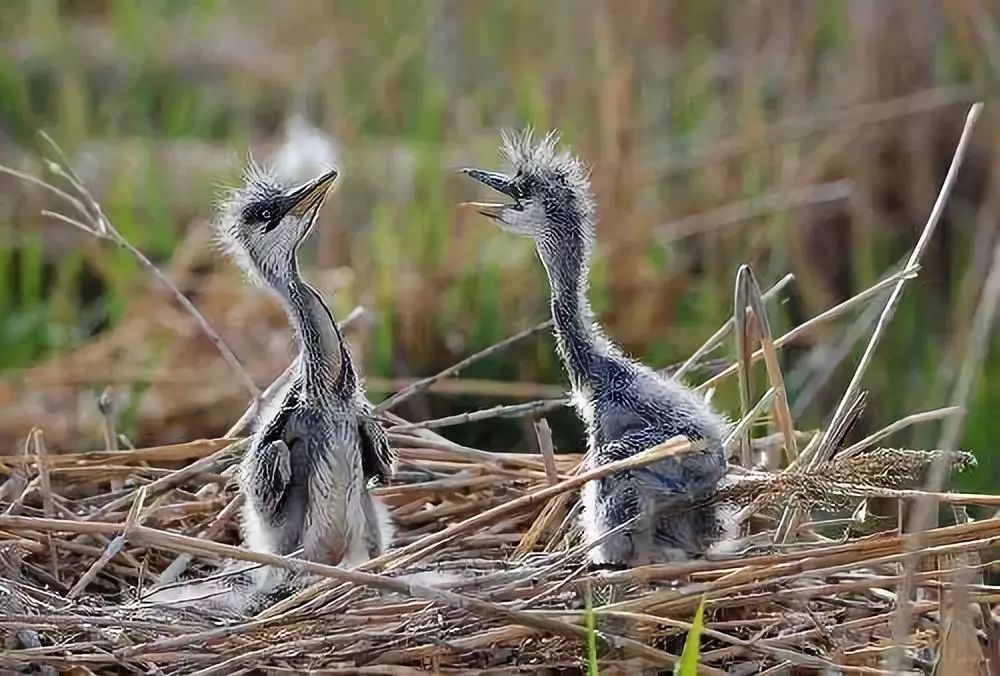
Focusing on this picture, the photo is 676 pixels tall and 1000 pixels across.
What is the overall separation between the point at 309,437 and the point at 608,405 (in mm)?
445

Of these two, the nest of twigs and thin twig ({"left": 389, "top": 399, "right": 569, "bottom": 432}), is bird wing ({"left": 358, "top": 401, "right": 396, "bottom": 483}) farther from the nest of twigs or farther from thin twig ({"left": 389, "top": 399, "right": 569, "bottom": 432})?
thin twig ({"left": 389, "top": 399, "right": 569, "bottom": 432})

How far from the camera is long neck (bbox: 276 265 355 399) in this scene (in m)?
2.24

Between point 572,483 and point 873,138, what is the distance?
2.90 meters

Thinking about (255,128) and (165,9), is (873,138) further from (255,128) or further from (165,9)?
(165,9)

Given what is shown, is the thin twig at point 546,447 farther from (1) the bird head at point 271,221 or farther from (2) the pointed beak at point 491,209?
(1) the bird head at point 271,221

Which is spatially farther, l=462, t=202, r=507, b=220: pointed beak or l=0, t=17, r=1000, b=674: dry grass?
l=462, t=202, r=507, b=220: pointed beak

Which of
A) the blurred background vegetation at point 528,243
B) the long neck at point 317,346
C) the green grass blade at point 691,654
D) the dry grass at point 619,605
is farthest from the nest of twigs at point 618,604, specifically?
the blurred background vegetation at point 528,243

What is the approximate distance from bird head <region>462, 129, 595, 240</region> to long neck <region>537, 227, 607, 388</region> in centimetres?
2

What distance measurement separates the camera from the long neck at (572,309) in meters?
2.18

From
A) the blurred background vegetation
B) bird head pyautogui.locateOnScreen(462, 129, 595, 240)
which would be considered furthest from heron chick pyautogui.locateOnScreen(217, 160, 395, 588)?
the blurred background vegetation

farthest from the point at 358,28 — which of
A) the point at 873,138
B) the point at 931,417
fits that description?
the point at 931,417

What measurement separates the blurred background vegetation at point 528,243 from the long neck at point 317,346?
1.07 m

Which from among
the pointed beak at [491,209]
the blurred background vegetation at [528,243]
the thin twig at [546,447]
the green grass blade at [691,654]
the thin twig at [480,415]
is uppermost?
the blurred background vegetation at [528,243]

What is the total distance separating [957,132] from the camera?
→ 4684 millimetres
